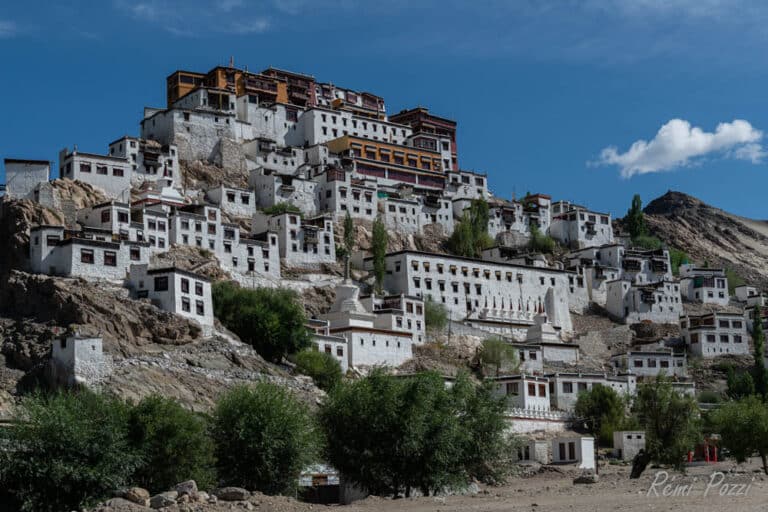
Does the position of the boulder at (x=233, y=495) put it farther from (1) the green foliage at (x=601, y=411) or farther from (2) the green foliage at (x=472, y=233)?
(2) the green foliage at (x=472, y=233)

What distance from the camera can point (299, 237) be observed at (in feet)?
282

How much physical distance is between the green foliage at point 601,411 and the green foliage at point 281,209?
25.7 metres

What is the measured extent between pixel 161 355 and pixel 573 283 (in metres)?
47.2

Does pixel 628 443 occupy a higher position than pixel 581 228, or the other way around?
pixel 581 228

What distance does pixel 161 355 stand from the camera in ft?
198

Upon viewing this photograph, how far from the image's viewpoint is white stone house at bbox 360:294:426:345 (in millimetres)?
79250

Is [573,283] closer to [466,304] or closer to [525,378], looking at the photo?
[466,304]

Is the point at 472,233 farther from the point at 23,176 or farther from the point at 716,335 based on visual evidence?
the point at 23,176

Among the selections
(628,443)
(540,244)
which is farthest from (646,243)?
(628,443)

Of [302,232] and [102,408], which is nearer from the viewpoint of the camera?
[102,408]

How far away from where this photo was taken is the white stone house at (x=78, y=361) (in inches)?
2189

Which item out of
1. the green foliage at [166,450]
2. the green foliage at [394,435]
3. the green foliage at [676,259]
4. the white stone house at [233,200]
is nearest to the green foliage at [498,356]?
the white stone house at [233,200]

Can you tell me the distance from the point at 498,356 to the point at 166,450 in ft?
123

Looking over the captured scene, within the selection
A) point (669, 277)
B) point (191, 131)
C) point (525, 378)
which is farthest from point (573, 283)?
point (191, 131)
